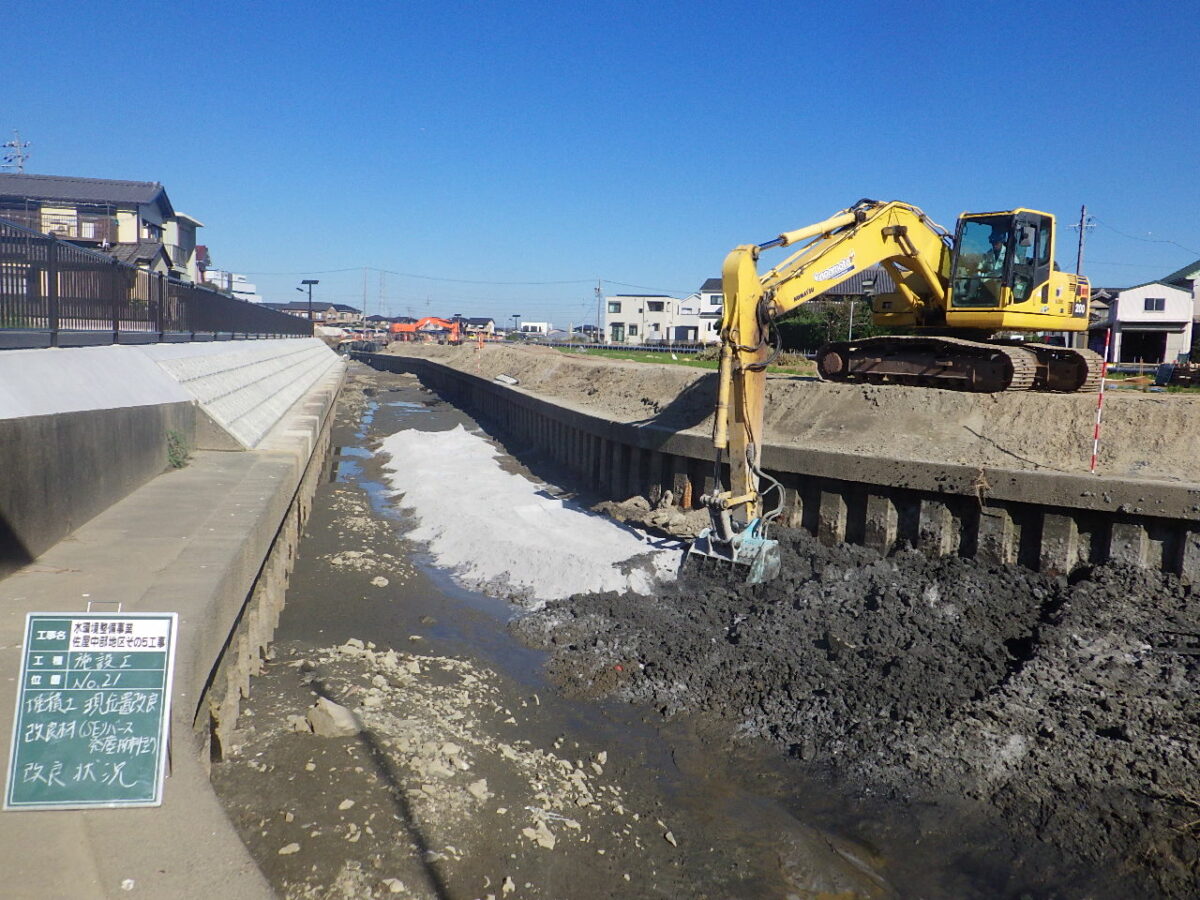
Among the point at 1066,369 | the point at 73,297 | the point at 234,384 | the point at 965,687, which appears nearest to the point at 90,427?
the point at 73,297

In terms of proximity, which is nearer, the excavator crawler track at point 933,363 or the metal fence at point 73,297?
the metal fence at point 73,297

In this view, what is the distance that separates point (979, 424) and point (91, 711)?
1069cm

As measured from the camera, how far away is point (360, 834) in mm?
5074

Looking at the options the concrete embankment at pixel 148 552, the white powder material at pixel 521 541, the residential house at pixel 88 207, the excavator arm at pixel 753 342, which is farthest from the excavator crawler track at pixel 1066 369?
the residential house at pixel 88 207

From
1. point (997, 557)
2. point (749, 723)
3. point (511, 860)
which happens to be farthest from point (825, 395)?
point (511, 860)

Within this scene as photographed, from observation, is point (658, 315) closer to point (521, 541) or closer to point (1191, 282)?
point (1191, 282)

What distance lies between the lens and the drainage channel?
5.04 metres

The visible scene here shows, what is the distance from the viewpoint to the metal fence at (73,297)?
8961 mm

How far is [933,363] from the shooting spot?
13359 mm

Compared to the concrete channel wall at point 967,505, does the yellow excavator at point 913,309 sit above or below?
above

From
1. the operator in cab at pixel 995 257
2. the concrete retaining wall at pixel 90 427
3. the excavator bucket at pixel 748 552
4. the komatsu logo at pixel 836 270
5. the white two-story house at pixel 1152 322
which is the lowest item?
the excavator bucket at pixel 748 552

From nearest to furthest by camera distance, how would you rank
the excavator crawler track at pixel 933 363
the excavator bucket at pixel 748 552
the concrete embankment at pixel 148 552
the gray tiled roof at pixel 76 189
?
the concrete embankment at pixel 148 552 < the excavator bucket at pixel 748 552 < the excavator crawler track at pixel 933 363 < the gray tiled roof at pixel 76 189

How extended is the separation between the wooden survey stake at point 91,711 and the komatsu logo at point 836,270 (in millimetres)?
9362

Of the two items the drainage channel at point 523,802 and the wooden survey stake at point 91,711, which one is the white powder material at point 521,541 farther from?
the wooden survey stake at point 91,711
